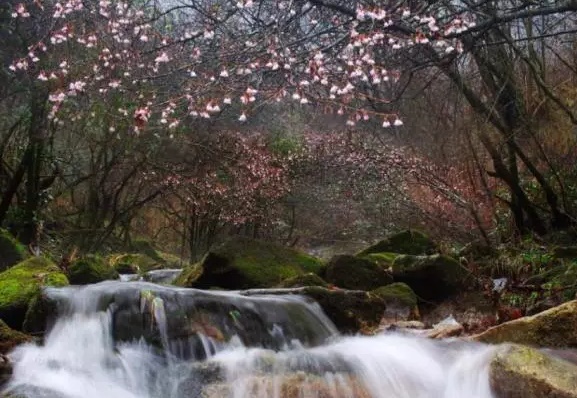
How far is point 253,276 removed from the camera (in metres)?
8.61

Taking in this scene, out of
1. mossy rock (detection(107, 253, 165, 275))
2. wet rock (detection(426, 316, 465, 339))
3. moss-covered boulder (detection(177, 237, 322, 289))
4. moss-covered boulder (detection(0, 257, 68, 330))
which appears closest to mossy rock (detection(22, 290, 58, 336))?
moss-covered boulder (detection(0, 257, 68, 330))

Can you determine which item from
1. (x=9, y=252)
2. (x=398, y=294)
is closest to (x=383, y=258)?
(x=398, y=294)

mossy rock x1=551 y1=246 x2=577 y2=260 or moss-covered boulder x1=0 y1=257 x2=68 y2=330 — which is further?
mossy rock x1=551 y1=246 x2=577 y2=260

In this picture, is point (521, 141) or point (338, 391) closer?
point (338, 391)

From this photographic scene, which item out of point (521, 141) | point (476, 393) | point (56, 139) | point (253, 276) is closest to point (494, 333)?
point (476, 393)

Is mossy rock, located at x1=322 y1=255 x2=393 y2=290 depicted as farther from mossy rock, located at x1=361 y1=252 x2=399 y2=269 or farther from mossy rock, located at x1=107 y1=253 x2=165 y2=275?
mossy rock, located at x1=107 y1=253 x2=165 y2=275

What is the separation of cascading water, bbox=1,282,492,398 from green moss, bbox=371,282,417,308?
1.53 meters

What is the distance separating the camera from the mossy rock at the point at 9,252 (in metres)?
9.83

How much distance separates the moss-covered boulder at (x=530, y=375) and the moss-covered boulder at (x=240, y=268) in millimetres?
4117

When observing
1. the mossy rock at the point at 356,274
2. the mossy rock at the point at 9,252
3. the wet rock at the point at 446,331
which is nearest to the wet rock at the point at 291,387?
the wet rock at the point at 446,331

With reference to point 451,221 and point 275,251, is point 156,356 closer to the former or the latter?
point 275,251

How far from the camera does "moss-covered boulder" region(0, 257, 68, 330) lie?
6070mm

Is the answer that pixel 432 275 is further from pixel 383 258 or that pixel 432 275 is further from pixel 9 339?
pixel 9 339

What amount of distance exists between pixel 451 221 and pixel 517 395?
849 cm
